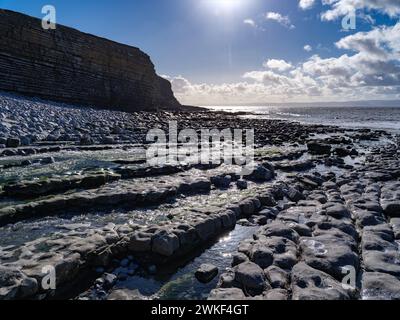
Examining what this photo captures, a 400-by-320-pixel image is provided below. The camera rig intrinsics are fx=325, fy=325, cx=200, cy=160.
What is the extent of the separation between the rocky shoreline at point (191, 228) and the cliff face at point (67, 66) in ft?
101

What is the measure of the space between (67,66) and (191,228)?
46.2m

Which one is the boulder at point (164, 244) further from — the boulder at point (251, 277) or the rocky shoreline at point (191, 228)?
the boulder at point (251, 277)

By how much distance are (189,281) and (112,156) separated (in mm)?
11034

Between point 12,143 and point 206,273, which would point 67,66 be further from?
point 206,273

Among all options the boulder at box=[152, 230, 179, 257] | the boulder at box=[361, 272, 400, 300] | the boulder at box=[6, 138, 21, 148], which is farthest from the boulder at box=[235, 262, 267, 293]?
the boulder at box=[6, 138, 21, 148]

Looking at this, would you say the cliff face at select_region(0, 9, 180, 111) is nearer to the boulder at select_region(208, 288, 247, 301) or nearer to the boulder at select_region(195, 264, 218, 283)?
the boulder at select_region(195, 264, 218, 283)

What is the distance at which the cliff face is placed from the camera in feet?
128

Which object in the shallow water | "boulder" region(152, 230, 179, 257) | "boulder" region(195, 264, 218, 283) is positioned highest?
"boulder" region(152, 230, 179, 257)

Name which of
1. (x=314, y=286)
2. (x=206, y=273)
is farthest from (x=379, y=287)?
(x=206, y=273)

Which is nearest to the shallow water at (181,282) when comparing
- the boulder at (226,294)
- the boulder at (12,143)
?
the boulder at (226,294)

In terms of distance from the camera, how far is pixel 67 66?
151 feet

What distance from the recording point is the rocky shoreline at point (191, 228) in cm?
468

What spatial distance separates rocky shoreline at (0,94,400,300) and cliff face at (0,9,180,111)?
3069 cm
